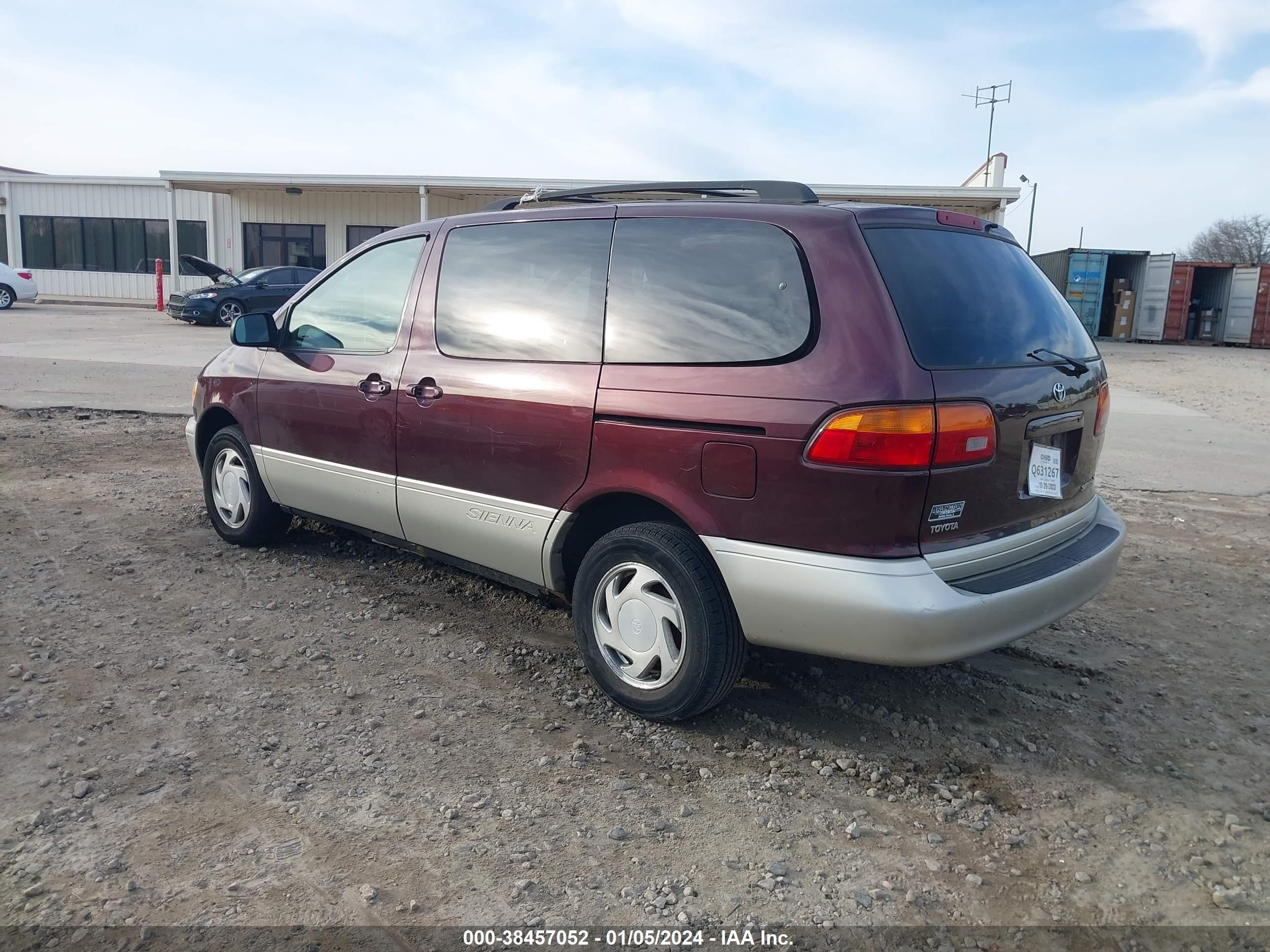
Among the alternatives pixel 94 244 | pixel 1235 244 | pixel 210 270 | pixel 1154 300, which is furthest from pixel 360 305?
pixel 1235 244

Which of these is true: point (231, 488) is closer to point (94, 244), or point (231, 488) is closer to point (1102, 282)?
point (1102, 282)

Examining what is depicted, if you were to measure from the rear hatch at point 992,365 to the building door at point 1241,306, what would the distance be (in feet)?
97.8

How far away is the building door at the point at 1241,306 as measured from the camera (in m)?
28.1

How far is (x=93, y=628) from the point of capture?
4.06 metres

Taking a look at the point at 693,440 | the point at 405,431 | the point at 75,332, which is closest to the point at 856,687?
the point at 693,440

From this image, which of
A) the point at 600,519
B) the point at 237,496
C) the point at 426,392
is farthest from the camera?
the point at 237,496

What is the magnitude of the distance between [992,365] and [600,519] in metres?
1.49

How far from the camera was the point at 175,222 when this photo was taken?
28703mm

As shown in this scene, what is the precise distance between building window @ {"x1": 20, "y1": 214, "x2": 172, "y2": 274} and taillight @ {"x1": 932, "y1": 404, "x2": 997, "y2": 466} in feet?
110

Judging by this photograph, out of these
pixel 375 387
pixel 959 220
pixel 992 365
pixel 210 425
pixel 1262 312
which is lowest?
pixel 210 425

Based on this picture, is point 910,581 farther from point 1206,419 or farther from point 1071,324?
point 1206,419

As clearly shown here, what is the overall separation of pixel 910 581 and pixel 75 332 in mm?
20085

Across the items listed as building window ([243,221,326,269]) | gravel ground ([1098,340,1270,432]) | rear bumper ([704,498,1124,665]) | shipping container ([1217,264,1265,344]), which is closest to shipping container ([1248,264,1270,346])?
shipping container ([1217,264,1265,344])

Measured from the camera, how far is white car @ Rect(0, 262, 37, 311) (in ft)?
84.4
